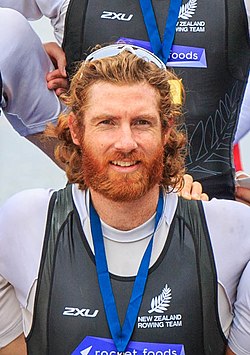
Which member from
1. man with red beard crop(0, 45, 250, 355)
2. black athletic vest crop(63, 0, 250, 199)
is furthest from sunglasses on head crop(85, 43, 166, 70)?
black athletic vest crop(63, 0, 250, 199)

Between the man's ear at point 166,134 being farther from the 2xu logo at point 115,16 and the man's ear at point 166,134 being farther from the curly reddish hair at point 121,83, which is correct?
the 2xu logo at point 115,16

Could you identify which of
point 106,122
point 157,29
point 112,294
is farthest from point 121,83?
point 157,29

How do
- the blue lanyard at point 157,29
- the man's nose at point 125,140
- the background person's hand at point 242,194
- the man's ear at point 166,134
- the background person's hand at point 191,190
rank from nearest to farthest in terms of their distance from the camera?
the man's nose at point 125,140, the man's ear at point 166,134, the background person's hand at point 191,190, the blue lanyard at point 157,29, the background person's hand at point 242,194

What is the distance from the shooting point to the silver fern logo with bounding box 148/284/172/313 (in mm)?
2127

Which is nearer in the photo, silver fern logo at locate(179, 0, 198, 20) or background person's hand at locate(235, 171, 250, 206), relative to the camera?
silver fern logo at locate(179, 0, 198, 20)

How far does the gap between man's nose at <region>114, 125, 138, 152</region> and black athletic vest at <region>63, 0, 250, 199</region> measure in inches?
23.8

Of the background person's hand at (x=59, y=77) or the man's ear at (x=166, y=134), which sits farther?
the background person's hand at (x=59, y=77)

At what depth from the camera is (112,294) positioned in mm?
2121

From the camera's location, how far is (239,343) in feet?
7.05

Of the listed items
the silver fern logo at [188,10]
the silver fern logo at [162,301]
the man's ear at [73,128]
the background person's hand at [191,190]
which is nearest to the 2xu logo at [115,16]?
the silver fern logo at [188,10]

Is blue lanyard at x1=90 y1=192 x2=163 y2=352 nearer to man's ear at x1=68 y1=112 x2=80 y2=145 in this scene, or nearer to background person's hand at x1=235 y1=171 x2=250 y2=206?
man's ear at x1=68 y1=112 x2=80 y2=145

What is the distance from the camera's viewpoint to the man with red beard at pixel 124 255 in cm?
211

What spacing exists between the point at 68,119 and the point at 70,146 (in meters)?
0.06

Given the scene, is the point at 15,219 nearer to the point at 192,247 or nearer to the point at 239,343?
the point at 192,247
